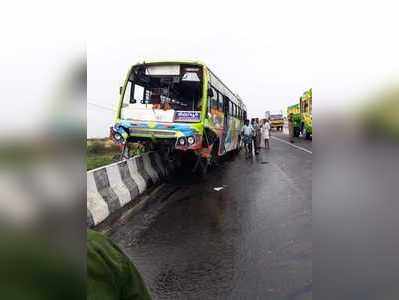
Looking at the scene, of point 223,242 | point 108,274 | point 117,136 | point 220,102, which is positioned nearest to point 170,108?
point 117,136

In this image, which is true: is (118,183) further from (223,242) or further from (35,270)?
(35,270)

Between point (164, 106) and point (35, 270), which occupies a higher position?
point (164, 106)

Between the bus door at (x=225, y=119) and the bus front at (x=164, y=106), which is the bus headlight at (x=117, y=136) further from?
the bus door at (x=225, y=119)

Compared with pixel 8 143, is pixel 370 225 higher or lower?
lower

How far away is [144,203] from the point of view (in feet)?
26.4

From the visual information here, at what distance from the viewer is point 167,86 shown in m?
11.7

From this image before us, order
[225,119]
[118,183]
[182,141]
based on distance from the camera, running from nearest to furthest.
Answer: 1. [118,183]
2. [182,141]
3. [225,119]

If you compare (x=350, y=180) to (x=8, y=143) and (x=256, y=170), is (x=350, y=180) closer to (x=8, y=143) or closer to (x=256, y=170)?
(x=8, y=143)

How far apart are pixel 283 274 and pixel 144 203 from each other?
164 inches

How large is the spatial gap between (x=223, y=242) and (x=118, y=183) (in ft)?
9.79

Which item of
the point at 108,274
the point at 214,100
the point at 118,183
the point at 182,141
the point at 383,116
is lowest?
the point at 118,183

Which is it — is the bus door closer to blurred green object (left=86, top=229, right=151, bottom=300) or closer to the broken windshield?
the broken windshield

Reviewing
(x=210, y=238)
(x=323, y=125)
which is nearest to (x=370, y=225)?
(x=323, y=125)

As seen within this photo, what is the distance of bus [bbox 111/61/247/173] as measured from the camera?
1055 centimetres
